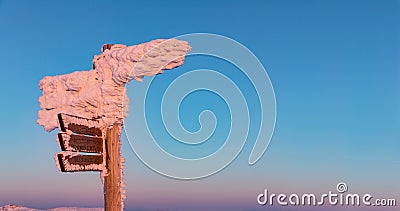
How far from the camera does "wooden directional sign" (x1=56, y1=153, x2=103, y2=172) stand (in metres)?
3.71

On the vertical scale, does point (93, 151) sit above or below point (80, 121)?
below

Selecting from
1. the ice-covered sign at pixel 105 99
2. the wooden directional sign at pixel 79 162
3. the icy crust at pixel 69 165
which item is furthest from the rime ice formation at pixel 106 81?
the icy crust at pixel 69 165

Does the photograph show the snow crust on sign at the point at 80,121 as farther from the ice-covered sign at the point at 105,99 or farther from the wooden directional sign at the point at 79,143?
the wooden directional sign at the point at 79,143

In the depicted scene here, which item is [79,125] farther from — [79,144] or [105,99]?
[105,99]

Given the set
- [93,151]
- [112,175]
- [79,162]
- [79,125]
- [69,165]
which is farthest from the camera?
[112,175]

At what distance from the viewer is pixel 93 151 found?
417 centimetres

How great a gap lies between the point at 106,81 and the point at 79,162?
80cm

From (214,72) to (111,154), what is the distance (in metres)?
1.15

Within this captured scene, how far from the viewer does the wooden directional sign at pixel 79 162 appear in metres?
3.71

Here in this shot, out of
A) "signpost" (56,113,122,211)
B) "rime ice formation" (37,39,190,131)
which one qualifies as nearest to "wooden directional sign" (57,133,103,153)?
"signpost" (56,113,122,211)

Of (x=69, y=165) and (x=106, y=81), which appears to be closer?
(x=69, y=165)

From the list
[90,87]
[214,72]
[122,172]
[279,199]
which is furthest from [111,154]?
[279,199]

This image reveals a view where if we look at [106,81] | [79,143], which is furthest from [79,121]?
[106,81]

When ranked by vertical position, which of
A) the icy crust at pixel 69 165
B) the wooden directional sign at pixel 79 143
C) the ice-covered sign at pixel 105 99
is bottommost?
the icy crust at pixel 69 165
